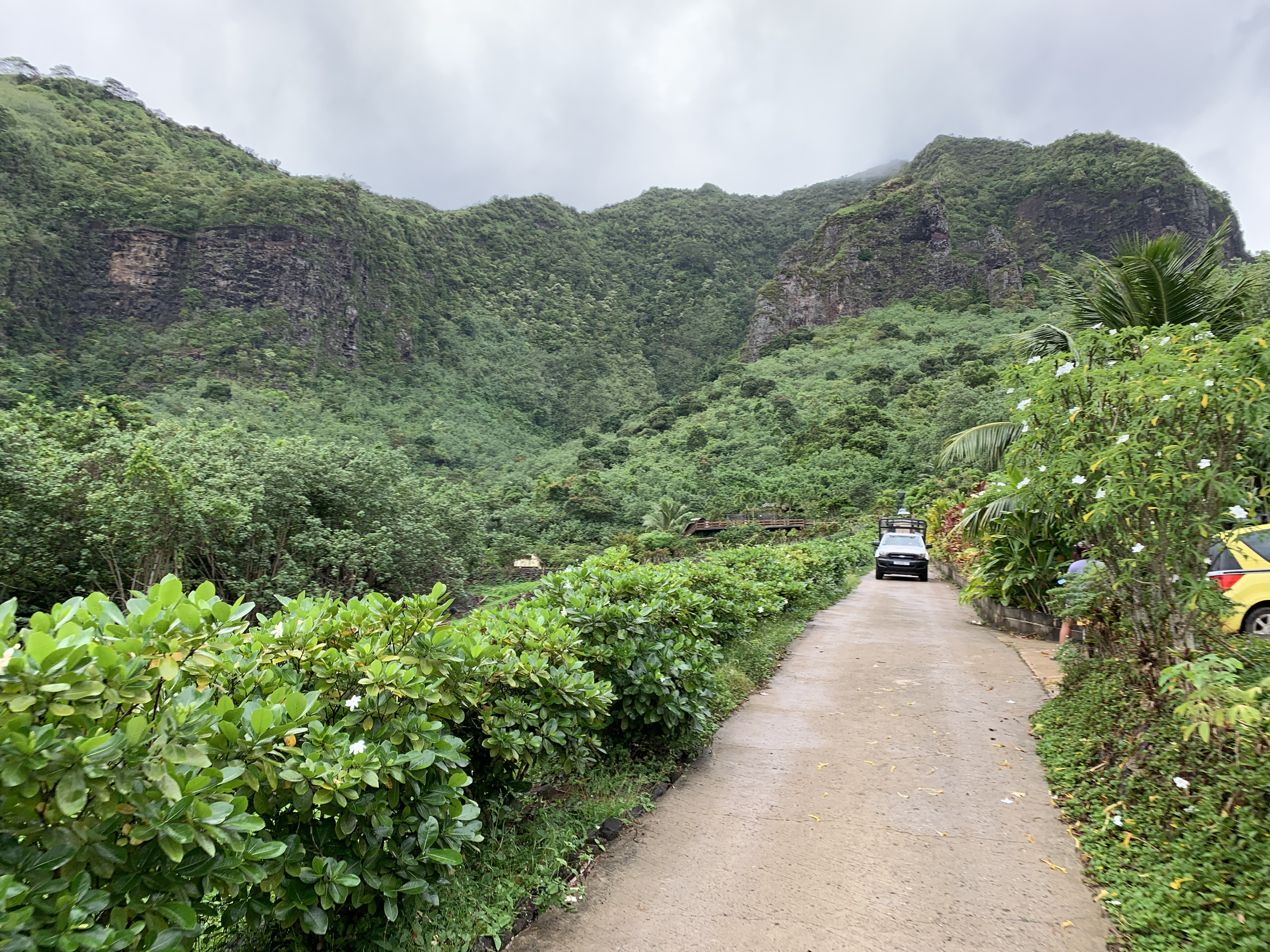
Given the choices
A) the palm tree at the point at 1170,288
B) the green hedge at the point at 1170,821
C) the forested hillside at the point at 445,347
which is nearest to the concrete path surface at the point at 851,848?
the green hedge at the point at 1170,821

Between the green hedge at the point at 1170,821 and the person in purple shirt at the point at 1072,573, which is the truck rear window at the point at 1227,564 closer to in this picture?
the person in purple shirt at the point at 1072,573

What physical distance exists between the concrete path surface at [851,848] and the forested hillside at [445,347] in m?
12.2

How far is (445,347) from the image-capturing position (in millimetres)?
87500

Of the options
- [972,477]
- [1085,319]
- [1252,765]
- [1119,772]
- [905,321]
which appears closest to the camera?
[1252,765]

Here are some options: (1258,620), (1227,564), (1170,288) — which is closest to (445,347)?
(1170,288)

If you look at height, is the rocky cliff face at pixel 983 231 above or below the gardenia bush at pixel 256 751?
above

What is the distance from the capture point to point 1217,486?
3711mm

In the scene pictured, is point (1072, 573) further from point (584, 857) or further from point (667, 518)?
point (667, 518)

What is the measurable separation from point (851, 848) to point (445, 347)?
8985 centimetres

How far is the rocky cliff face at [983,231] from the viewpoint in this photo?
85312mm

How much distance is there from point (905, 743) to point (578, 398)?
277 feet

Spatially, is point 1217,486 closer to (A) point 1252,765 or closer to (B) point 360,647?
(A) point 1252,765

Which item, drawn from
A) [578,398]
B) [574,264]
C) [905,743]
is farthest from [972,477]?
[574,264]

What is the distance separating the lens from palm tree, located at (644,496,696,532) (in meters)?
38.8
